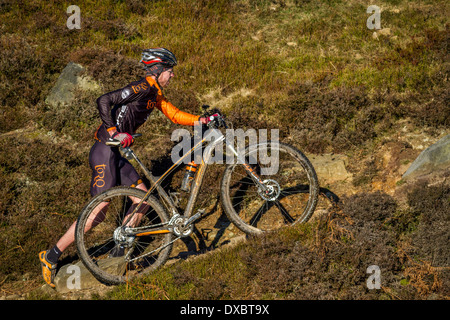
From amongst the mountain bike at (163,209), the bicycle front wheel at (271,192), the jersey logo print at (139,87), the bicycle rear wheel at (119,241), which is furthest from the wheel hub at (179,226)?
the jersey logo print at (139,87)

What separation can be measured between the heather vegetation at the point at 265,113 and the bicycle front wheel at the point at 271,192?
461 mm

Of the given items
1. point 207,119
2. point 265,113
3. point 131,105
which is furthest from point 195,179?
point 265,113

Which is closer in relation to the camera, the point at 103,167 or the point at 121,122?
the point at 103,167

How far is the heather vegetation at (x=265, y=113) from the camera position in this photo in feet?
18.7

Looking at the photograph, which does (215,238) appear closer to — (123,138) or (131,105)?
(123,138)

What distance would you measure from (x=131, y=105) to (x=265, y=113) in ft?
13.3

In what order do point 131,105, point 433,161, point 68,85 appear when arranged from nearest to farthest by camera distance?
point 131,105 < point 433,161 < point 68,85

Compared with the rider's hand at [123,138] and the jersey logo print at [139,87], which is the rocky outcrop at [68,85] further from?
the rider's hand at [123,138]

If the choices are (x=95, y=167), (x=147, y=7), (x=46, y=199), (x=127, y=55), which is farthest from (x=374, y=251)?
(x=147, y=7)

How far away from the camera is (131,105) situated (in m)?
6.36

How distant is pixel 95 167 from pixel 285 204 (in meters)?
3.14

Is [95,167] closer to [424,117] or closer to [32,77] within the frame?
[32,77]

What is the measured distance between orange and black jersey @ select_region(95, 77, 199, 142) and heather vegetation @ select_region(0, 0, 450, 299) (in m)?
1.94
